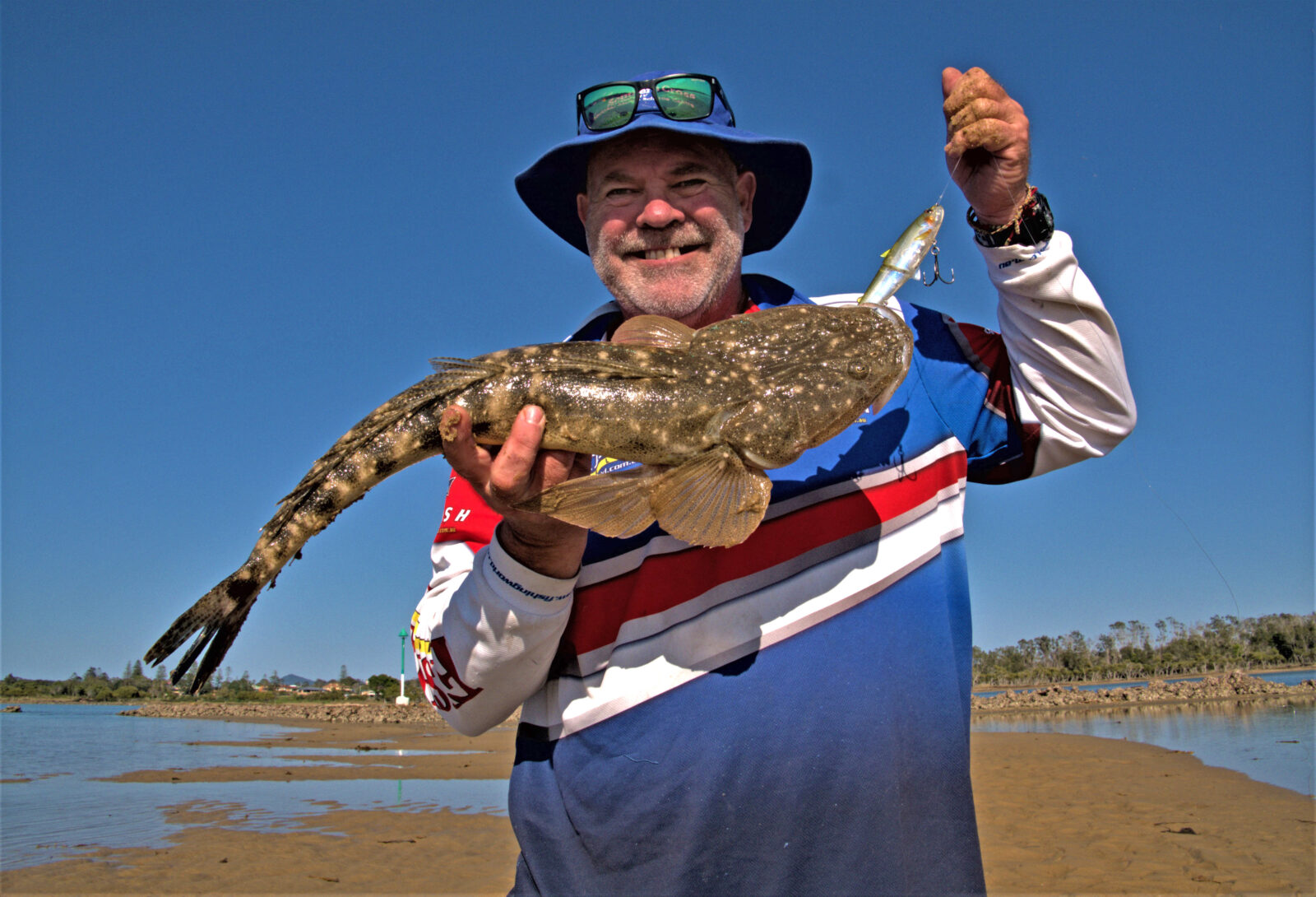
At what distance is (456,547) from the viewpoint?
11.9 ft

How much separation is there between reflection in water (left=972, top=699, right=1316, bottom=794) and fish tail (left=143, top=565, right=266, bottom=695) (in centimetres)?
1928

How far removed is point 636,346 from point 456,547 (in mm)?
1273

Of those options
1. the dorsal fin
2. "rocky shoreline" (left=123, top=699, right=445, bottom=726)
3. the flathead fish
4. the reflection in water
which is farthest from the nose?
"rocky shoreline" (left=123, top=699, right=445, bottom=726)

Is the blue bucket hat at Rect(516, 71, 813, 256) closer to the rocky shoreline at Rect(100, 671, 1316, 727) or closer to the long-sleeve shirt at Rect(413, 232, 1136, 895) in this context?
the long-sleeve shirt at Rect(413, 232, 1136, 895)

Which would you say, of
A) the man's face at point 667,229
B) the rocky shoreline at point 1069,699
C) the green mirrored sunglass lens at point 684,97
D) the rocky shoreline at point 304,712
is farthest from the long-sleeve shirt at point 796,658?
the rocky shoreline at point 304,712

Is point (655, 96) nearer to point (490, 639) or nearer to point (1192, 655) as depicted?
point (490, 639)

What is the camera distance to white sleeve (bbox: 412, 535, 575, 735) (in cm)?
299

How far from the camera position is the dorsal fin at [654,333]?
10.4 feet

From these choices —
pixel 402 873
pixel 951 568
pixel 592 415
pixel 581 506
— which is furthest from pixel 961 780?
pixel 402 873

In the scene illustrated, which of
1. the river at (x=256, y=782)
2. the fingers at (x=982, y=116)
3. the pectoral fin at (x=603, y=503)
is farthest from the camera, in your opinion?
the river at (x=256, y=782)

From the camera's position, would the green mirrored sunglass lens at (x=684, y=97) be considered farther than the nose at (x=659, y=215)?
Yes

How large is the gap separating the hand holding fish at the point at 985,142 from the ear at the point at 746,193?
120 cm

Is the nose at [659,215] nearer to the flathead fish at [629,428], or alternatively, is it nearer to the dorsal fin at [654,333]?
the dorsal fin at [654,333]

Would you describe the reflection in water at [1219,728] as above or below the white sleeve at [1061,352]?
below
